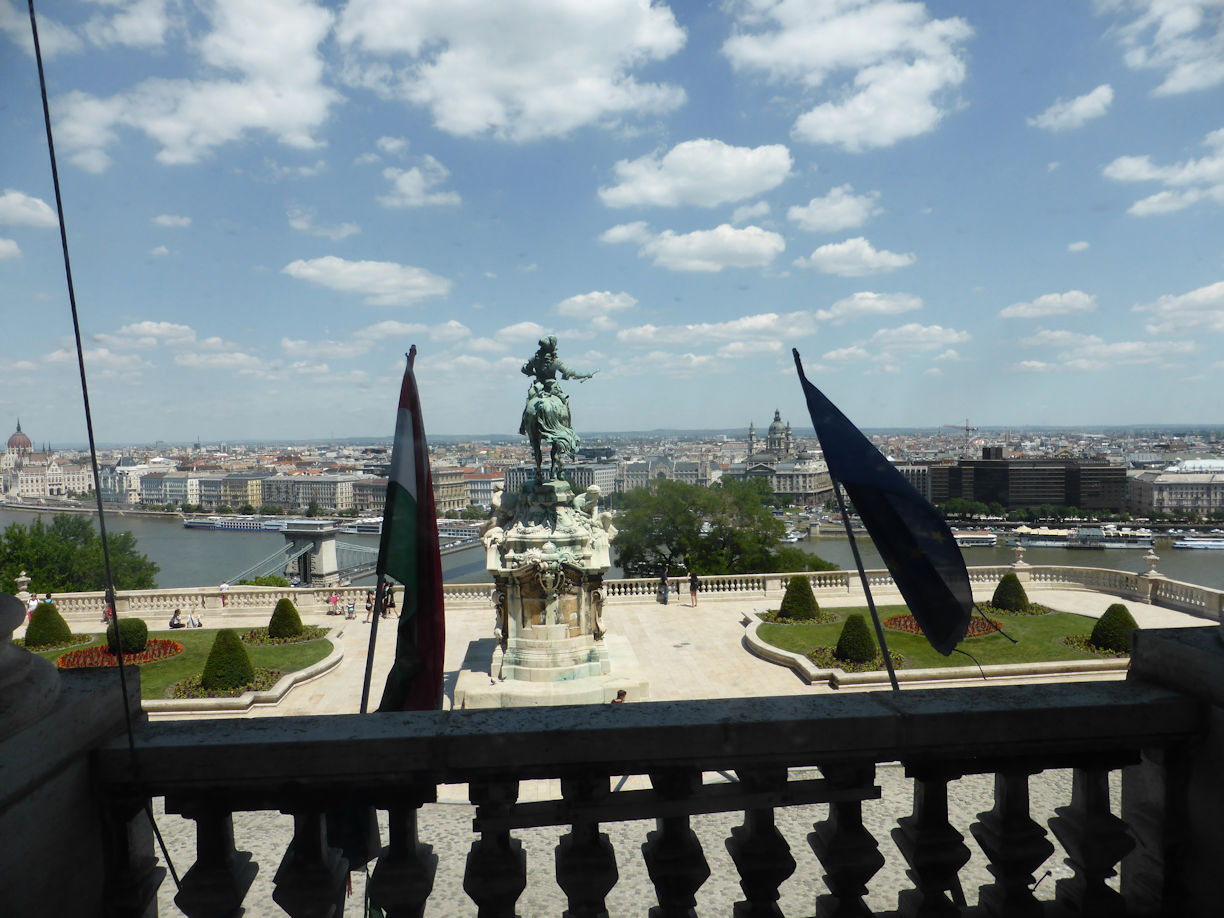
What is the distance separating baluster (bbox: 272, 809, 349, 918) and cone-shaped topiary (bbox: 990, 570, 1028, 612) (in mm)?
22674

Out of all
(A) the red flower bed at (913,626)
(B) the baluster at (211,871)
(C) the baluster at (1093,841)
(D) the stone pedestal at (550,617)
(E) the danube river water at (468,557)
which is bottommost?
(E) the danube river water at (468,557)

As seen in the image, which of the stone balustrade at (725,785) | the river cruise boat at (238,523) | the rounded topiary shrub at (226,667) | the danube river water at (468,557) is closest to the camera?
the stone balustrade at (725,785)

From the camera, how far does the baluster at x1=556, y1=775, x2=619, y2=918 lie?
6.61 feet

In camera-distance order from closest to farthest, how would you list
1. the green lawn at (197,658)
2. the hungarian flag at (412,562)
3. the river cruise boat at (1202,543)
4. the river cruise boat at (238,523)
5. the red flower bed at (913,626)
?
the hungarian flag at (412,562)
the green lawn at (197,658)
the red flower bed at (913,626)
the river cruise boat at (1202,543)
the river cruise boat at (238,523)

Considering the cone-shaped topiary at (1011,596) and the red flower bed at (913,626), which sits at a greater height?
the cone-shaped topiary at (1011,596)

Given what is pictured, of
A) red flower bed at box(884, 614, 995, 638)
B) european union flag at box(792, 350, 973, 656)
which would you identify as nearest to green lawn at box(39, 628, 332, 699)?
red flower bed at box(884, 614, 995, 638)

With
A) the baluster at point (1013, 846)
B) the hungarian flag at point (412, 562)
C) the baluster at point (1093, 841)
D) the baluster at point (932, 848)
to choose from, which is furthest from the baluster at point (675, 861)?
the hungarian flag at point (412, 562)

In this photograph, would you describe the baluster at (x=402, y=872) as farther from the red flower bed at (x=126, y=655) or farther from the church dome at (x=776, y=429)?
the church dome at (x=776, y=429)

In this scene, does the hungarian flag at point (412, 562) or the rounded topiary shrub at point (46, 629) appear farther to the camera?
the rounded topiary shrub at point (46, 629)

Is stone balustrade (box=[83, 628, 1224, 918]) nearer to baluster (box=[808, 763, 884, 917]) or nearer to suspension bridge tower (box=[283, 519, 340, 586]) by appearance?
baluster (box=[808, 763, 884, 917])

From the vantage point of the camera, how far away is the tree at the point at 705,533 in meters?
31.0

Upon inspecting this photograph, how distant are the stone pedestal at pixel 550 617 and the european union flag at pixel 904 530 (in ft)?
32.9

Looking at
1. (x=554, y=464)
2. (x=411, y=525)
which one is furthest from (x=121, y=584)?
(x=411, y=525)

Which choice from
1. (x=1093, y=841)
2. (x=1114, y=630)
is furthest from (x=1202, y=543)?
(x=1093, y=841)
